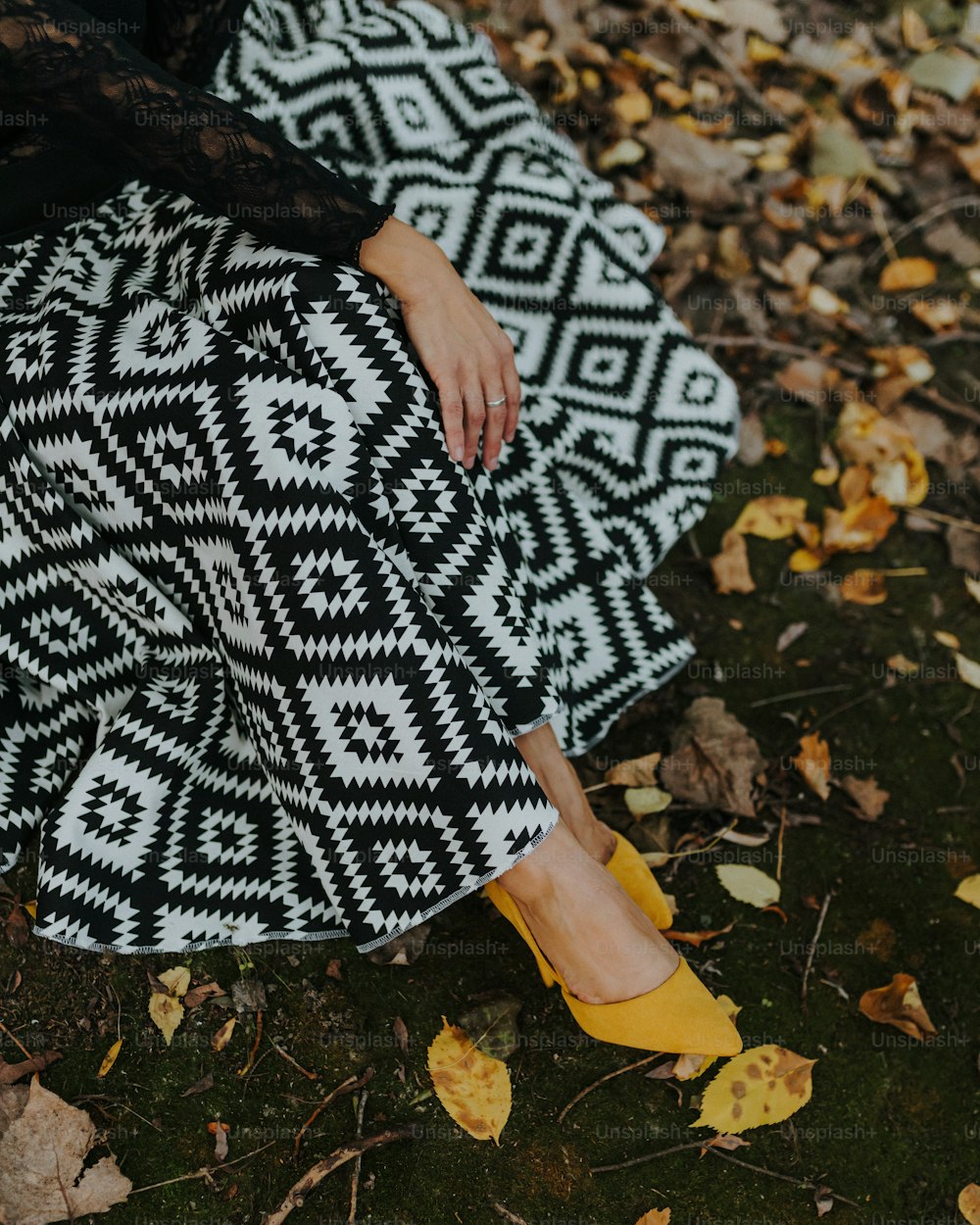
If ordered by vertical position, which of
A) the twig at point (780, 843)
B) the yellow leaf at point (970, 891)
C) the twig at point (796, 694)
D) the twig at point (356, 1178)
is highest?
the twig at point (796, 694)

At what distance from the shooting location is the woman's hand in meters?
1.36

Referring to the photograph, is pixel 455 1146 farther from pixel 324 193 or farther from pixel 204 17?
pixel 204 17

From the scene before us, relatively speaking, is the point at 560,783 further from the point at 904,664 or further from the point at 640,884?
the point at 904,664

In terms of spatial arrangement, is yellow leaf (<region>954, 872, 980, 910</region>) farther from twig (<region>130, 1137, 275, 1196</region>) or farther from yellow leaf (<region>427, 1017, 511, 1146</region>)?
twig (<region>130, 1137, 275, 1196</region>)

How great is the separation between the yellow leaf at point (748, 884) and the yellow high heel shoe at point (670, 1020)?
0.27 metres

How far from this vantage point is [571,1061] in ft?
4.56

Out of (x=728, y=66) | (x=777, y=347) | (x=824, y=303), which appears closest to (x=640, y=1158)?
(x=777, y=347)

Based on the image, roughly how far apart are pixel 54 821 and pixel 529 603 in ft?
2.39

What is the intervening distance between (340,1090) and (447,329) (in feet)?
3.42

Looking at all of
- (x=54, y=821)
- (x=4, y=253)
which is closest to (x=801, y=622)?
(x=54, y=821)

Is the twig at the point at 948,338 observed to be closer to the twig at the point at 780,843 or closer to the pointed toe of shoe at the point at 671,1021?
the twig at the point at 780,843

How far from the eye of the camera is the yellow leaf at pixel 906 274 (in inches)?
95.2

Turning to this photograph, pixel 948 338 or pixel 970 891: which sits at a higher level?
pixel 948 338

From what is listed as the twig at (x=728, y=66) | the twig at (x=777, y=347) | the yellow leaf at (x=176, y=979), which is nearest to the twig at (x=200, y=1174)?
the yellow leaf at (x=176, y=979)
